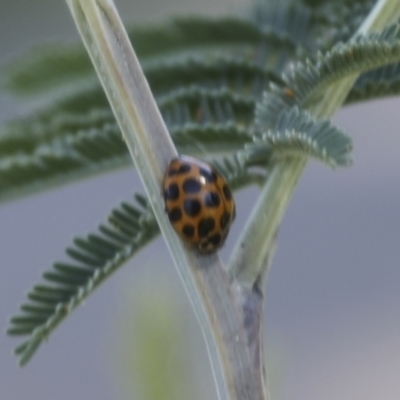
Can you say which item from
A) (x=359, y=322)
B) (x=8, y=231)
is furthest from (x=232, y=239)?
(x=8, y=231)

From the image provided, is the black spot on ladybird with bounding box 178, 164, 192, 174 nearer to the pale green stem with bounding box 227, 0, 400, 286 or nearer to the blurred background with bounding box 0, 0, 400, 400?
the pale green stem with bounding box 227, 0, 400, 286

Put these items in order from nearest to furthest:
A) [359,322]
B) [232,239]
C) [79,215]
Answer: [232,239]
[359,322]
[79,215]

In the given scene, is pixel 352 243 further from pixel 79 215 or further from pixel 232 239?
pixel 79 215

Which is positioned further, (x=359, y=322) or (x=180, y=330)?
(x=359, y=322)

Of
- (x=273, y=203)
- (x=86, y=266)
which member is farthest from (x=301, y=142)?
(x=86, y=266)

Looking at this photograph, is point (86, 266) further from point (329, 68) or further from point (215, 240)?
point (329, 68)
